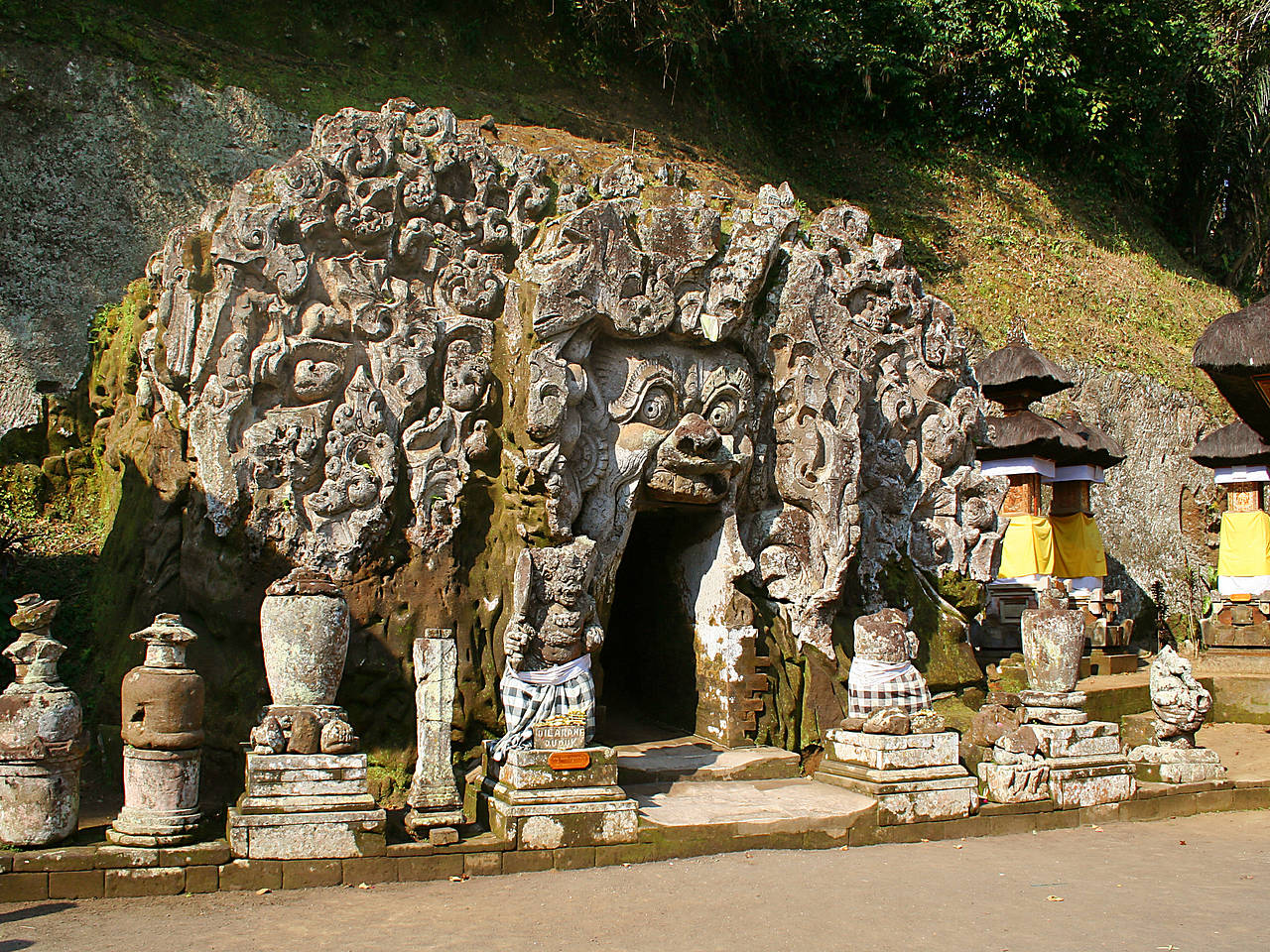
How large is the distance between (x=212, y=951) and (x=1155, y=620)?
67.6 ft

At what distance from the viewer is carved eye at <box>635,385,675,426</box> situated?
1021 cm

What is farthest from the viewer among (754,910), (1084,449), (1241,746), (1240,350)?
(1084,449)

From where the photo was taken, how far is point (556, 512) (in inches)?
372

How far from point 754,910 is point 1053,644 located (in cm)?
402

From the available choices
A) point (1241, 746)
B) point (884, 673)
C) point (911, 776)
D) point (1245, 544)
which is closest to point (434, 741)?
point (911, 776)

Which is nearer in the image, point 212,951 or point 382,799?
point 212,951

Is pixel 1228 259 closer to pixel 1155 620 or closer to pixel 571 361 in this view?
pixel 1155 620

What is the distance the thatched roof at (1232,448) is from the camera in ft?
59.2

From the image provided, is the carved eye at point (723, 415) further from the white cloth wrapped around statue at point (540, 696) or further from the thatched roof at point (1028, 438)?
the thatched roof at point (1028, 438)

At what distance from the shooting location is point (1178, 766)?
9.64m

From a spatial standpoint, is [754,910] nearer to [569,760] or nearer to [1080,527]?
[569,760]

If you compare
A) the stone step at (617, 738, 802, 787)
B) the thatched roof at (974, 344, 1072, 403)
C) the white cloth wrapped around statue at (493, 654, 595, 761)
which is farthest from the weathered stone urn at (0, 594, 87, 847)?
the thatched roof at (974, 344, 1072, 403)

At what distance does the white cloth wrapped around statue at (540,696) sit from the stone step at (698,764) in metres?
0.95

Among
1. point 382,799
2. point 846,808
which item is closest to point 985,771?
point 846,808
